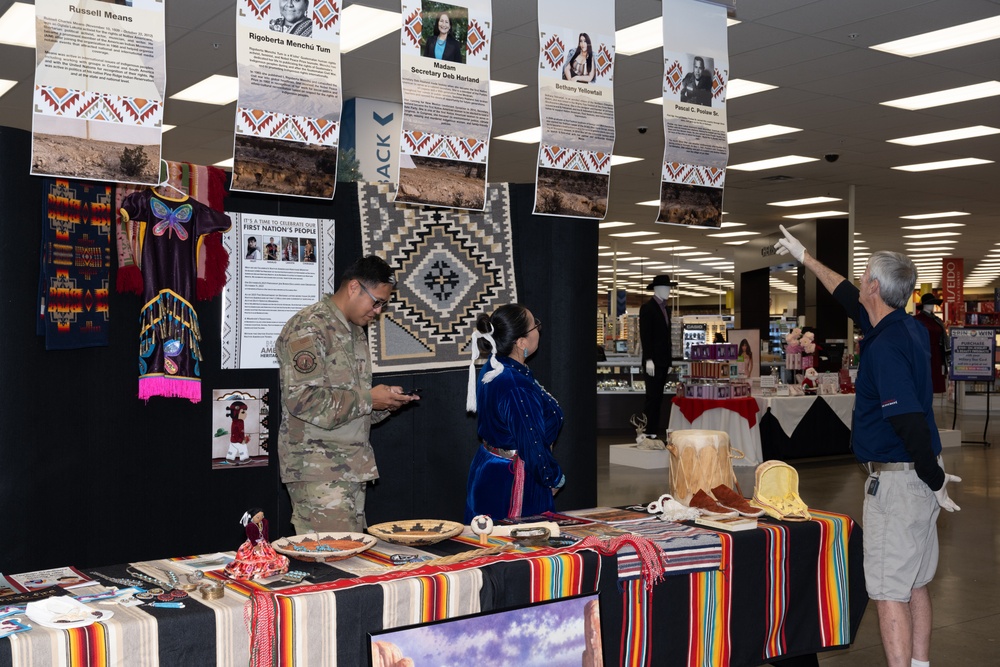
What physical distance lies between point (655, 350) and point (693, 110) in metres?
6.30

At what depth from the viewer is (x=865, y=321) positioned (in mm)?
3559

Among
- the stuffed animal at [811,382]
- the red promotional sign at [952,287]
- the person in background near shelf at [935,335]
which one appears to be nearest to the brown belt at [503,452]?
the stuffed animal at [811,382]

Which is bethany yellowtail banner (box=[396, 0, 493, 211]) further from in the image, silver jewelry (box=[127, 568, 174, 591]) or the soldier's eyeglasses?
silver jewelry (box=[127, 568, 174, 591])

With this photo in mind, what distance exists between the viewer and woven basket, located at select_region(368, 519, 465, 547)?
9.04 feet

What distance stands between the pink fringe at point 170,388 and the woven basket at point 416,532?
1.85m

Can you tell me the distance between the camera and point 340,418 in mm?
3396

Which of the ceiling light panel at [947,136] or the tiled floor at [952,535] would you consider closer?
the tiled floor at [952,535]

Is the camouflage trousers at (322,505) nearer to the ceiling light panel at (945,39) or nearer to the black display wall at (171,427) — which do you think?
the black display wall at (171,427)

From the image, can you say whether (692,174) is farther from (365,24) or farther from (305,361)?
(365,24)

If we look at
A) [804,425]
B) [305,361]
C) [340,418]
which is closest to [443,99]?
[305,361]

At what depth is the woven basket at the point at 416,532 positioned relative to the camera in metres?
2.75

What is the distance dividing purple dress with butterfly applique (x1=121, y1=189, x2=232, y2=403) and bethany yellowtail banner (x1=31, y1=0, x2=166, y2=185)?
142 cm

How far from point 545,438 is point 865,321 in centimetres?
127

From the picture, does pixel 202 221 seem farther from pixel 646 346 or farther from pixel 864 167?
pixel 864 167
